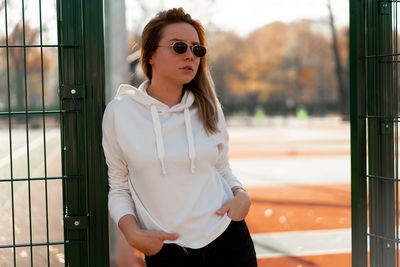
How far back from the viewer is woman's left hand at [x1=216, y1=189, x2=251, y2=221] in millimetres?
2291

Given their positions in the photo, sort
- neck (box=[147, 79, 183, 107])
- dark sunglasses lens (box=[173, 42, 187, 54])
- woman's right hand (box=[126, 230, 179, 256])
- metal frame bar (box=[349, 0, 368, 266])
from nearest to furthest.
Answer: woman's right hand (box=[126, 230, 179, 256]) → dark sunglasses lens (box=[173, 42, 187, 54]) → neck (box=[147, 79, 183, 107]) → metal frame bar (box=[349, 0, 368, 266])

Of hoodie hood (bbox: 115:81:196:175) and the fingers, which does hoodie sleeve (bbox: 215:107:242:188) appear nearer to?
hoodie hood (bbox: 115:81:196:175)

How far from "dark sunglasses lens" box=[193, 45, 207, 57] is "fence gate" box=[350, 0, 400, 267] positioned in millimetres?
1187

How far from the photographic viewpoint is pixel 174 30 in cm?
227

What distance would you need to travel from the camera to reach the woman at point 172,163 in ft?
7.11

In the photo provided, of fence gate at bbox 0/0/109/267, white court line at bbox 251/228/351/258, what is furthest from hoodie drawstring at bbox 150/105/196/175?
white court line at bbox 251/228/351/258

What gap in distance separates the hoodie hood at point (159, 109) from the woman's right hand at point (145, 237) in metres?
0.25

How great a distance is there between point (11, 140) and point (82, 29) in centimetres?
67

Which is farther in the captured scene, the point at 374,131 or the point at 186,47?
the point at 374,131

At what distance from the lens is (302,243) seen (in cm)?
573

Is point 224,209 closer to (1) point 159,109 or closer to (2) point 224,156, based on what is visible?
(2) point 224,156

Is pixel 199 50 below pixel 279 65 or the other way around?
below

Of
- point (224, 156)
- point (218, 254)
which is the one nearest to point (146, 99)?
point (224, 156)

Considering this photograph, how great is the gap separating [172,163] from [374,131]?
59.1 inches
